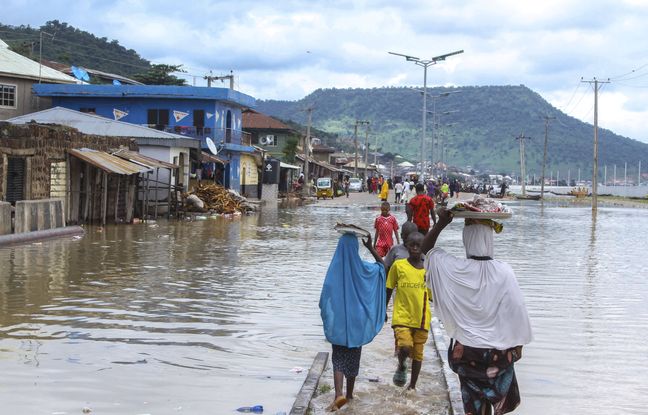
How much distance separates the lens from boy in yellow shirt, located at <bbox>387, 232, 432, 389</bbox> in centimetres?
747

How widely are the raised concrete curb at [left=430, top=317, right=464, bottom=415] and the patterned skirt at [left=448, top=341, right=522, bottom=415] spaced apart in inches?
41.3

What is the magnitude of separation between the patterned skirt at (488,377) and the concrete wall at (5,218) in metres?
15.9

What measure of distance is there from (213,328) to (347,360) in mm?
3764

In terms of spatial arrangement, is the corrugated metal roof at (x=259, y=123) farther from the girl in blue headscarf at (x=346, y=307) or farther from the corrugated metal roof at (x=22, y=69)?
the girl in blue headscarf at (x=346, y=307)

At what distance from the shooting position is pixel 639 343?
10320 millimetres

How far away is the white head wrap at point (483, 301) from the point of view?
18.8 ft

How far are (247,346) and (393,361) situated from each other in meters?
1.67

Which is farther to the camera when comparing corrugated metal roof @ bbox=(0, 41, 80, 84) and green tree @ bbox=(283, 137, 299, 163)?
green tree @ bbox=(283, 137, 299, 163)

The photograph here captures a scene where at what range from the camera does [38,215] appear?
21.6m

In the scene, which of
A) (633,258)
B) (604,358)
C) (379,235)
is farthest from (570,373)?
(633,258)

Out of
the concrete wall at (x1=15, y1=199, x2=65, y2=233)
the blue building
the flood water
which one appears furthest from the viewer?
the blue building

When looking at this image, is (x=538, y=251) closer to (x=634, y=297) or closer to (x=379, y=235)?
(x=634, y=297)

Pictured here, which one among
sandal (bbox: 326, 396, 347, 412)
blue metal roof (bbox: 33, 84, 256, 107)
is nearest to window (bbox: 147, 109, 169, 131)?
blue metal roof (bbox: 33, 84, 256, 107)

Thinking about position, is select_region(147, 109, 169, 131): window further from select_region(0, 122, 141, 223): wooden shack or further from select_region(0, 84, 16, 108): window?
select_region(0, 122, 141, 223): wooden shack
